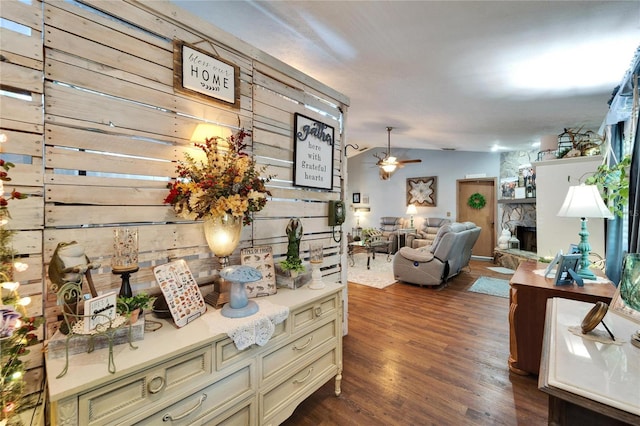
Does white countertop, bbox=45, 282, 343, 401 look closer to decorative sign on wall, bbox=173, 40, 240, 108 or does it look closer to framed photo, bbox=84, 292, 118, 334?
framed photo, bbox=84, 292, 118, 334

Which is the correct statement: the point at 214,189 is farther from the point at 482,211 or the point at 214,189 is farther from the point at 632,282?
the point at 482,211

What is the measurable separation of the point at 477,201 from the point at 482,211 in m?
0.30

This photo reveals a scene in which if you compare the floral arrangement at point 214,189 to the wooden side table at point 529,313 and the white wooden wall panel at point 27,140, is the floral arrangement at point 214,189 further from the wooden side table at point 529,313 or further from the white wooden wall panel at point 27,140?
the wooden side table at point 529,313

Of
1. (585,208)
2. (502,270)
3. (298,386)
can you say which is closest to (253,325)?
(298,386)

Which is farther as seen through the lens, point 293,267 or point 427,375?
point 427,375

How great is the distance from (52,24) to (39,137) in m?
0.49

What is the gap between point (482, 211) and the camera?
7402mm

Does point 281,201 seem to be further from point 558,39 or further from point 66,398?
point 558,39

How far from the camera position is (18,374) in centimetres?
91

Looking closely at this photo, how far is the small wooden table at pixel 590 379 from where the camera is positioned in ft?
2.21

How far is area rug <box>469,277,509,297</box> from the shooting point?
4344 millimetres

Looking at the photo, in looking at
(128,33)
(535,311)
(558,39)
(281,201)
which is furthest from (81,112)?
(535,311)

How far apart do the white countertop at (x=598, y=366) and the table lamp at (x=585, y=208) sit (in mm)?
1368

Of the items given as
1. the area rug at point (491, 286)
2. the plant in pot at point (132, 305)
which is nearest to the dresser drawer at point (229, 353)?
the plant in pot at point (132, 305)
